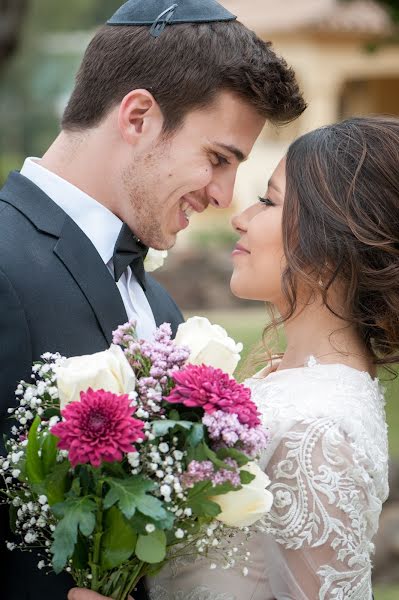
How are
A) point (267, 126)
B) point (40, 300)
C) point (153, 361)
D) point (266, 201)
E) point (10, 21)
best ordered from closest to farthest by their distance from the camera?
point (153, 361) < point (40, 300) < point (266, 201) < point (10, 21) < point (267, 126)

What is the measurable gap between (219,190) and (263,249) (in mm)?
393

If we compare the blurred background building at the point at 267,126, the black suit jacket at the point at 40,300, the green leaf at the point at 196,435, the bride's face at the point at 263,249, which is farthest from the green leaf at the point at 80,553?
the blurred background building at the point at 267,126

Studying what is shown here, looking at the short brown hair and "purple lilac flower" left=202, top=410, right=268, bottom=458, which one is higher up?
the short brown hair

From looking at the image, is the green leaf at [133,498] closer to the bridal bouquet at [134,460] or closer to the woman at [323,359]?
the bridal bouquet at [134,460]

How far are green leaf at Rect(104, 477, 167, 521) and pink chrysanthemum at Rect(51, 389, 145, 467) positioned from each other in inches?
2.9

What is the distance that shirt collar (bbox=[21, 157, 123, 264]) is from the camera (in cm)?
364

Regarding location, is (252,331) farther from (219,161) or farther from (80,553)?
(80,553)

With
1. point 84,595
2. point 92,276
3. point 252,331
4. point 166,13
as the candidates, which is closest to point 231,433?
point 84,595

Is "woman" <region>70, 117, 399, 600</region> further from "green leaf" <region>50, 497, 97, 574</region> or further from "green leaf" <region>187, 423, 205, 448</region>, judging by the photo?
"green leaf" <region>50, 497, 97, 574</region>

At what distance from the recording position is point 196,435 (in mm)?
2639

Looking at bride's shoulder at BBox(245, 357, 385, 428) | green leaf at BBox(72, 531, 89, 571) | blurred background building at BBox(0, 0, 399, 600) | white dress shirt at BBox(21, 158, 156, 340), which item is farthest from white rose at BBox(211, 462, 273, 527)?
blurred background building at BBox(0, 0, 399, 600)

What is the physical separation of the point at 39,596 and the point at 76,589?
15.6 inches

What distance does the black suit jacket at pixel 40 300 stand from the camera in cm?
319

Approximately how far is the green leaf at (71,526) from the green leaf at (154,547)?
0.14 meters
